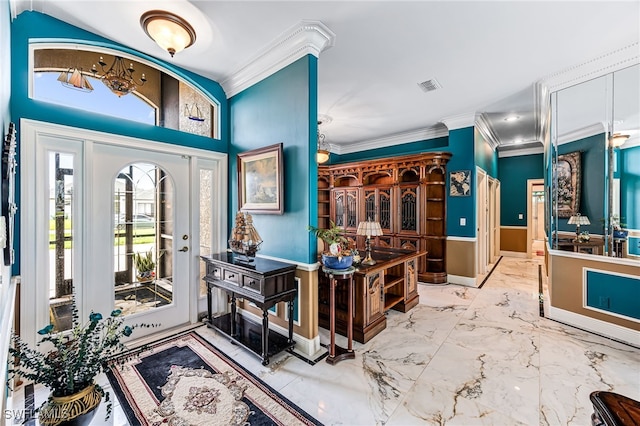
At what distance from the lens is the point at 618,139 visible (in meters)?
2.85

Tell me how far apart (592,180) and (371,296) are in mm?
2887

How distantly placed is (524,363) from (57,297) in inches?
163

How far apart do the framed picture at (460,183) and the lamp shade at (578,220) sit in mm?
1494

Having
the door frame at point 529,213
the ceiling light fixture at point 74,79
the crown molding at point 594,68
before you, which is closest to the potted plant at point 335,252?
the ceiling light fixture at point 74,79

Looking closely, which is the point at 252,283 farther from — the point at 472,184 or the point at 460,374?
the point at 472,184

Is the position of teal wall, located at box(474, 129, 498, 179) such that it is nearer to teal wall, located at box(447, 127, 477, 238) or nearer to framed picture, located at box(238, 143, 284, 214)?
teal wall, located at box(447, 127, 477, 238)

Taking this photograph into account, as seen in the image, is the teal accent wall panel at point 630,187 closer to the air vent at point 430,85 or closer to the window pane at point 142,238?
the air vent at point 430,85

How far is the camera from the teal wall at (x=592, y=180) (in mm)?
2982

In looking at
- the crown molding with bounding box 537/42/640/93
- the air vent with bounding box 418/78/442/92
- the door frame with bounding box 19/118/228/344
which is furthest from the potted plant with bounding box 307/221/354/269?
the crown molding with bounding box 537/42/640/93

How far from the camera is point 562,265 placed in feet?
10.8

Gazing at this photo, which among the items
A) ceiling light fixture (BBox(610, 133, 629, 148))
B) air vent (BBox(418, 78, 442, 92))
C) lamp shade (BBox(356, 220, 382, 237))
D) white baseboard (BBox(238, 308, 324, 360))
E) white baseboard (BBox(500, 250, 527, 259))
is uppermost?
air vent (BBox(418, 78, 442, 92))

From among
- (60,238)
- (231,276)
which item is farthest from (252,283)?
(60,238)

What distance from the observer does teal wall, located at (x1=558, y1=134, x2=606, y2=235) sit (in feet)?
9.78

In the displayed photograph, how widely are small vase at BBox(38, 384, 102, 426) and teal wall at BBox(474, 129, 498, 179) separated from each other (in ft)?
17.8
